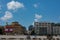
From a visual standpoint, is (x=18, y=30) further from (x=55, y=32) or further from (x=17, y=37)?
(x=17, y=37)

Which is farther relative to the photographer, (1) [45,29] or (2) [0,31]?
(1) [45,29]

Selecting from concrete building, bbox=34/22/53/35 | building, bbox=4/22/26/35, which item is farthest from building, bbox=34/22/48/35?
building, bbox=4/22/26/35

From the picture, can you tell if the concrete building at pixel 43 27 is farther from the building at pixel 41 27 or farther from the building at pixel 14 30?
the building at pixel 14 30

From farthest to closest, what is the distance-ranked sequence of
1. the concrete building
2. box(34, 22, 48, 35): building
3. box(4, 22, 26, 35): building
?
the concrete building, box(34, 22, 48, 35): building, box(4, 22, 26, 35): building

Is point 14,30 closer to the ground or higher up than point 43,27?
closer to the ground

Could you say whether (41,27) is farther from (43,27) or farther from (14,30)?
(14,30)

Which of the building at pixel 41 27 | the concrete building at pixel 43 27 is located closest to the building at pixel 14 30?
the building at pixel 41 27

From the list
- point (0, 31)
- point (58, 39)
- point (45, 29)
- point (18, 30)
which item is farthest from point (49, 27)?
point (58, 39)

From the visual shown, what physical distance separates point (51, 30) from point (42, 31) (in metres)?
7.23

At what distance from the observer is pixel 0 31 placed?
410 ft

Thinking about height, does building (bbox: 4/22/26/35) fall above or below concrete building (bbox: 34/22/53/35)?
below

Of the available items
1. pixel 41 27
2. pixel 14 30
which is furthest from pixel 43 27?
pixel 14 30

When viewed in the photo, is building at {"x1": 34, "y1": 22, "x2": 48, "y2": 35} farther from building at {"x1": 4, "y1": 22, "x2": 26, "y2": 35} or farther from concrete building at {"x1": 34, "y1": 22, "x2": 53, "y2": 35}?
building at {"x1": 4, "y1": 22, "x2": 26, "y2": 35}

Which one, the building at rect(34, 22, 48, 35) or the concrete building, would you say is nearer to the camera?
the building at rect(34, 22, 48, 35)
